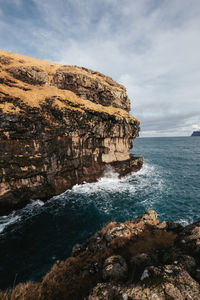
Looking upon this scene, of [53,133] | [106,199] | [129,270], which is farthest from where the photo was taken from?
[106,199]

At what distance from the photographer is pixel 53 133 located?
26.3 metres

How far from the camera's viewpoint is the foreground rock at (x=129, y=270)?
193 inches

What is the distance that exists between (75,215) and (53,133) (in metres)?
17.0

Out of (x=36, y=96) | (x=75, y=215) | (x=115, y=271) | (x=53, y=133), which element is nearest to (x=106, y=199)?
(x=75, y=215)

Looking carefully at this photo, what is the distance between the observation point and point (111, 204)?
24.9 m

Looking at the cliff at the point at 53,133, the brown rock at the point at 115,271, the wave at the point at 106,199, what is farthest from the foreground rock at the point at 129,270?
the cliff at the point at 53,133

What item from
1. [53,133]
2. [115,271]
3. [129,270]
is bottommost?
[129,270]

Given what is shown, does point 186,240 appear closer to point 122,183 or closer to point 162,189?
point 162,189

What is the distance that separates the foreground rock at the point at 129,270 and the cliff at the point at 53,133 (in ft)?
56.7

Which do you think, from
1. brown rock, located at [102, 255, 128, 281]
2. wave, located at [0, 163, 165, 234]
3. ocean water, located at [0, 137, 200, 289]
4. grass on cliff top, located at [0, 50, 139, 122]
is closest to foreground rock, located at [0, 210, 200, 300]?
brown rock, located at [102, 255, 128, 281]

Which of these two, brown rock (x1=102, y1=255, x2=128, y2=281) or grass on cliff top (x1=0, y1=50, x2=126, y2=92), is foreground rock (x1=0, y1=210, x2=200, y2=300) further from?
grass on cliff top (x1=0, y1=50, x2=126, y2=92)

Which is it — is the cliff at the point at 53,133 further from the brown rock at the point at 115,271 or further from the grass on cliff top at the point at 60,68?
the brown rock at the point at 115,271

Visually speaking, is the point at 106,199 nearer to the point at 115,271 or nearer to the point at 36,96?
the point at 115,271

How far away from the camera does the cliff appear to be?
21812 mm
